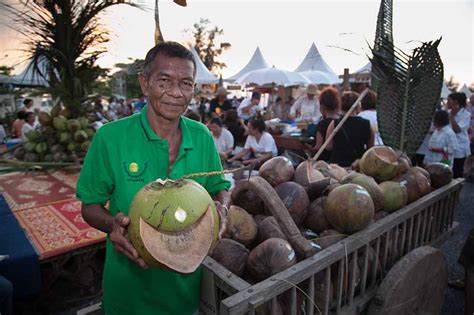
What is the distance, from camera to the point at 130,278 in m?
1.44

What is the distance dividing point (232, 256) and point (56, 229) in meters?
2.18

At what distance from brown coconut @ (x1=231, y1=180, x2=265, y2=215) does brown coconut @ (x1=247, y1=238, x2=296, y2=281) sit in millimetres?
483

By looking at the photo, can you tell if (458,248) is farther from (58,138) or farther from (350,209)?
(58,138)

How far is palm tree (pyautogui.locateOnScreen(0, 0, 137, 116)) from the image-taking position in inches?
194

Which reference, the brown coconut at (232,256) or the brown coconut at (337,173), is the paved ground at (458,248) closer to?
the brown coconut at (337,173)

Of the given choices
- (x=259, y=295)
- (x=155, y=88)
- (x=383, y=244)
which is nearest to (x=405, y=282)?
(x=383, y=244)

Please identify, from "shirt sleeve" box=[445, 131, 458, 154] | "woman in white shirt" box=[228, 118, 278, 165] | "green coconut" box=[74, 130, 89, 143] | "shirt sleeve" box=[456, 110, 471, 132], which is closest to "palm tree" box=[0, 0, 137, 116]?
"green coconut" box=[74, 130, 89, 143]

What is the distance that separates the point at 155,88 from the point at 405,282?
1.74m

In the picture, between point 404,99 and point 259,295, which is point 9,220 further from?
point 404,99

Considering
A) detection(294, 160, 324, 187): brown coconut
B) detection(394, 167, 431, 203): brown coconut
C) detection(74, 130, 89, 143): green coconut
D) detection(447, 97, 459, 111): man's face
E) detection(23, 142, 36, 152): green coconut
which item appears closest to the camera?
detection(294, 160, 324, 187): brown coconut

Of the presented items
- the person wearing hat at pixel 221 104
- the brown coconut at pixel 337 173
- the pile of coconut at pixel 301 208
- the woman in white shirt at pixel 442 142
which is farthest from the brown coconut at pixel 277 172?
the person wearing hat at pixel 221 104

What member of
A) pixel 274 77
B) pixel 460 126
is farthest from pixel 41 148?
pixel 274 77

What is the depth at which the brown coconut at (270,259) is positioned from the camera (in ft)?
4.89

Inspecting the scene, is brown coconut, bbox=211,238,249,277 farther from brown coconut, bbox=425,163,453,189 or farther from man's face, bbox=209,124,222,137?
man's face, bbox=209,124,222,137
